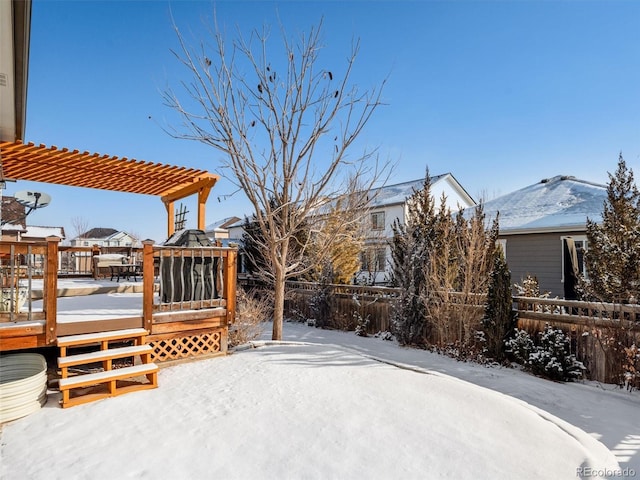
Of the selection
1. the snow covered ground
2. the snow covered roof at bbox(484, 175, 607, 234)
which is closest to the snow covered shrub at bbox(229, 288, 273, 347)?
the snow covered ground

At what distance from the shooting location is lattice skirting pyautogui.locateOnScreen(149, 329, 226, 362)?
4.64 m

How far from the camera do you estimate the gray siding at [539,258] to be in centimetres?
1071

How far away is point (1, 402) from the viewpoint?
308 centimetres

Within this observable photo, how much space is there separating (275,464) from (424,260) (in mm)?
5920

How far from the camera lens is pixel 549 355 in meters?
5.77

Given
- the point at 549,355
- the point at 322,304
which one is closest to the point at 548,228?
the point at 549,355

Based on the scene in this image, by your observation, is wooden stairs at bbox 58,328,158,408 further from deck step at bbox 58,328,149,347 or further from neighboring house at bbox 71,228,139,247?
neighboring house at bbox 71,228,139,247

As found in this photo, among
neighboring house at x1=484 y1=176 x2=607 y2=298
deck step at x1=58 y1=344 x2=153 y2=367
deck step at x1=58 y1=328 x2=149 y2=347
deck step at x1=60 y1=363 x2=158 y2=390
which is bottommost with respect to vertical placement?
deck step at x1=60 y1=363 x2=158 y2=390

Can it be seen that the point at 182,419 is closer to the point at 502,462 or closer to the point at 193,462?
the point at 193,462

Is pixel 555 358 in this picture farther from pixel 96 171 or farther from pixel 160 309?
pixel 96 171

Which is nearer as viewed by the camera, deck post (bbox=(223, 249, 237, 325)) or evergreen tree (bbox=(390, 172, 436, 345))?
deck post (bbox=(223, 249, 237, 325))

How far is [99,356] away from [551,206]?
1345 centimetres

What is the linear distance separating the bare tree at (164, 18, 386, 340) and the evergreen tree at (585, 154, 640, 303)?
175 inches

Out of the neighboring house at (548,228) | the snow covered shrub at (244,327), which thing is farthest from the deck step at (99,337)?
the neighboring house at (548,228)
